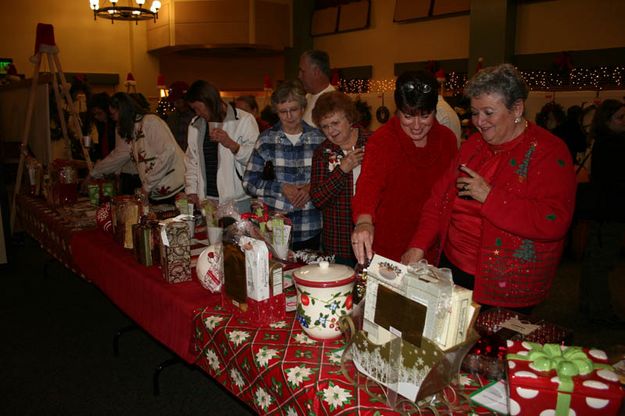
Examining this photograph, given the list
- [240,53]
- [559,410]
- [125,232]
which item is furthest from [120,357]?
[240,53]

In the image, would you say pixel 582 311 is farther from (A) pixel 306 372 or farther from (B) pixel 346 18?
(B) pixel 346 18

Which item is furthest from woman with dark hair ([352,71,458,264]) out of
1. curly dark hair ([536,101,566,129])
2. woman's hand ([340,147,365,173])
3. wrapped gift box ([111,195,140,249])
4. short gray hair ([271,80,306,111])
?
curly dark hair ([536,101,566,129])

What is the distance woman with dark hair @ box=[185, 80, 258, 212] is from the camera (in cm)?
265

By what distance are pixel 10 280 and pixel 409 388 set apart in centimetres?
401

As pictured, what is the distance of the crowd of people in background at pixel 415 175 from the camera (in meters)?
1.34

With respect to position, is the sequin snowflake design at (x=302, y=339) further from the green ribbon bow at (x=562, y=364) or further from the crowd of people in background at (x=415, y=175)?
the green ribbon bow at (x=562, y=364)

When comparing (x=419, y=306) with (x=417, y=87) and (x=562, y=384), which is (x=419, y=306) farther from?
(x=417, y=87)

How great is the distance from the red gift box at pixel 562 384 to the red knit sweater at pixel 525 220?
446 millimetres

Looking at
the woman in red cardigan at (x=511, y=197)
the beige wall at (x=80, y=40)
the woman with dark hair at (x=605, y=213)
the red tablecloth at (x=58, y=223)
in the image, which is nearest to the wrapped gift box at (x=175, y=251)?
the woman in red cardigan at (x=511, y=197)

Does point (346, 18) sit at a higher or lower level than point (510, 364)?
higher

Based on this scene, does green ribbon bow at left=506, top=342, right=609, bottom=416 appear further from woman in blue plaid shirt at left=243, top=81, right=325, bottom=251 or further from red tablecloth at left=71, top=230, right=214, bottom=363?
woman in blue plaid shirt at left=243, top=81, right=325, bottom=251

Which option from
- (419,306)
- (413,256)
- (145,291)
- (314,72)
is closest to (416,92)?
(413,256)

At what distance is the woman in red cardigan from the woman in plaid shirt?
0.55 m

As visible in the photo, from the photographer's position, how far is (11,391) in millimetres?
2395
